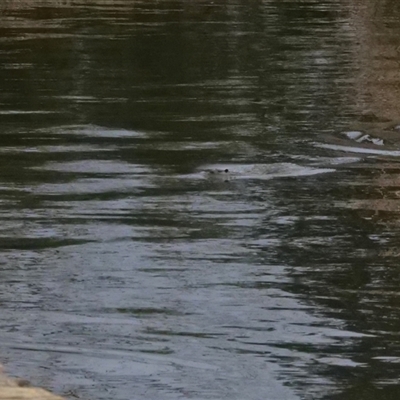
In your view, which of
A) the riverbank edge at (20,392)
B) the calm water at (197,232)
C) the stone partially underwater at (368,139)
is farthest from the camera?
the stone partially underwater at (368,139)

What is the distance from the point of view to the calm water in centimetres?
512

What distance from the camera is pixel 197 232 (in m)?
7.21

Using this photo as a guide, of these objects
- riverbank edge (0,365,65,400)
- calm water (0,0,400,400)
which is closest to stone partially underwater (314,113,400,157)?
calm water (0,0,400,400)

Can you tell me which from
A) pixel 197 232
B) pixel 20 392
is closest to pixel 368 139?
pixel 197 232

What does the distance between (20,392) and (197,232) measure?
300 centimetres

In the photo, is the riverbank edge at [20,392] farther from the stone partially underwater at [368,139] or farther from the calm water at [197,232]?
the stone partially underwater at [368,139]

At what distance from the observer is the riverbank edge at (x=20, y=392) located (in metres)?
4.27

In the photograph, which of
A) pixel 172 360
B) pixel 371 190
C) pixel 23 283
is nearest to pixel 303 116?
pixel 371 190

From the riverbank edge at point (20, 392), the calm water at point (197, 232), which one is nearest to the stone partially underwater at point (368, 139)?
the calm water at point (197, 232)

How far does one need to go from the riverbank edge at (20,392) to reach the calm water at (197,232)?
28 centimetres

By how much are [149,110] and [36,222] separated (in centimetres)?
404

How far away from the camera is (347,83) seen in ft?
44.4

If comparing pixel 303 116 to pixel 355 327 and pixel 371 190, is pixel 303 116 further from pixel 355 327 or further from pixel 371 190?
pixel 355 327

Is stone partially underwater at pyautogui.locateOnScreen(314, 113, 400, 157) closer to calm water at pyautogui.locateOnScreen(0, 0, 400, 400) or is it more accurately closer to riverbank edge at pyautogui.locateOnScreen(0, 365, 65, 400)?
calm water at pyautogui.locateOnScreen(0, 0, 400, 400)
